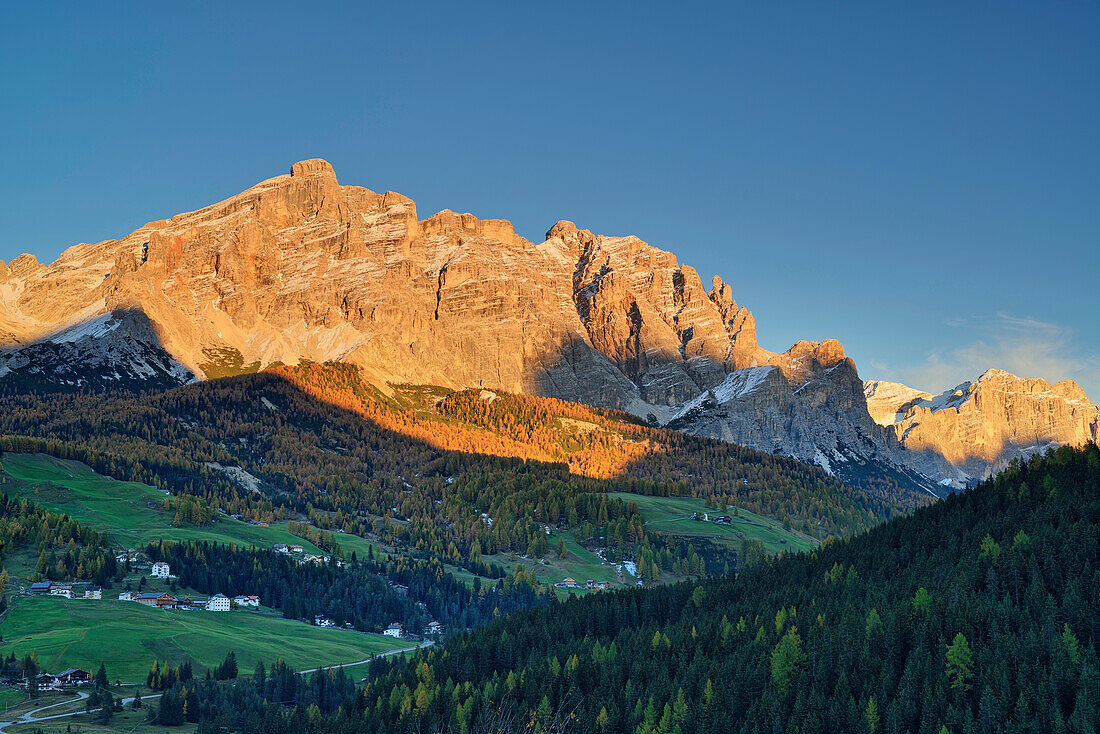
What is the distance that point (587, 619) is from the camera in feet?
561

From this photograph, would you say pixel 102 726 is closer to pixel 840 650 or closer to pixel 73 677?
pixel 73 677

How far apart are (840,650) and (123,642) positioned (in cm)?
12524

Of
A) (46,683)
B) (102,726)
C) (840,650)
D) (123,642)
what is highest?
(840,650)

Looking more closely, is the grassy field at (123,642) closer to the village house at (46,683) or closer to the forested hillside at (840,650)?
the village house at (46,683)

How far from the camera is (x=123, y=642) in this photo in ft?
586

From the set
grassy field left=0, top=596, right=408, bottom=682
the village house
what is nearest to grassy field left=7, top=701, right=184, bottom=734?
the village house

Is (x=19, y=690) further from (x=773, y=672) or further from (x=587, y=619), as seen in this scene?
(x=773, y=672)

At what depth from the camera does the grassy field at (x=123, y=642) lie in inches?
6594

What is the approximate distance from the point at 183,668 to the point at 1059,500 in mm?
138808

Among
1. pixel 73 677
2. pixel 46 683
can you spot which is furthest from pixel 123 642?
pixel 46 683

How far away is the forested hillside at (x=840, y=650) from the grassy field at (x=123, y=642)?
22064 millimetres

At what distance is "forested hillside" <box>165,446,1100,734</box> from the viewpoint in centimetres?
10794

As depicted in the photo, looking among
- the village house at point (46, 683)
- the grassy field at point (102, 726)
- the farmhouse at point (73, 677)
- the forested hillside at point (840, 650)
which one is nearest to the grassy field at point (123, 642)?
the farmhouse at point (73, 677)

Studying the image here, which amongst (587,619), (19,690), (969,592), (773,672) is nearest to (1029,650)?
(969,592)
